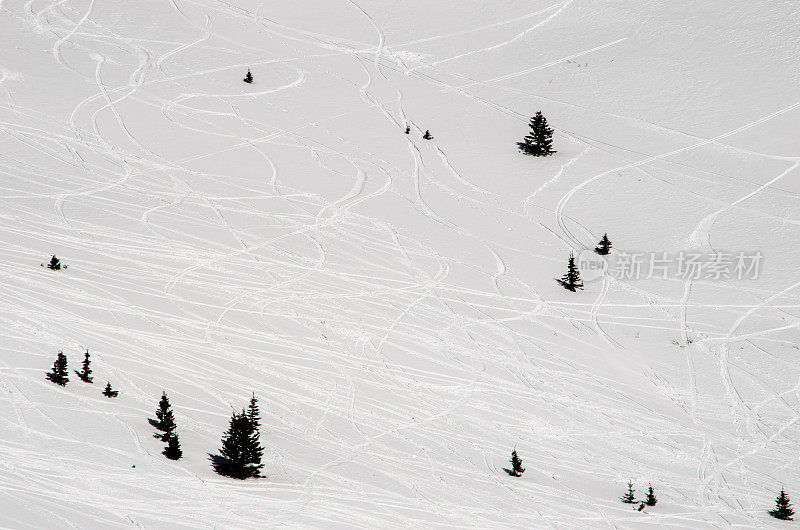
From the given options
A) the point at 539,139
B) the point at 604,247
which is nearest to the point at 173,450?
the point at 604,247

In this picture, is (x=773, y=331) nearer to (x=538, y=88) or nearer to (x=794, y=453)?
(x=794, y=453)

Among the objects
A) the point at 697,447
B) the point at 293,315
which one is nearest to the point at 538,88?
the point at 293,315

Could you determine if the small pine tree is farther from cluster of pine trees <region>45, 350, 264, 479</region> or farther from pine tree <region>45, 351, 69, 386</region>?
cluster of pine trees <region>45, 350, 264, 479</region>

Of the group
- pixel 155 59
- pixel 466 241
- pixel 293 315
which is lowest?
pixel 293 315

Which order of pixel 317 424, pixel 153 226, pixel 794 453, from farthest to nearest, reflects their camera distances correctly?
1. pixel 153 226
2. pixel 794 453
3. pixel 317 424

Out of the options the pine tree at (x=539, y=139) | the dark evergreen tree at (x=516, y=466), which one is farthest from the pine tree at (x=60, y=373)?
A: the pine tree at (x=539, y=139)

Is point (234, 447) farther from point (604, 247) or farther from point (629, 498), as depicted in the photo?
point (604, 247)

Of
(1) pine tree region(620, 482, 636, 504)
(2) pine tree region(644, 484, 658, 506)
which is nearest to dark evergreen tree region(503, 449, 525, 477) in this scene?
(1) pine tree region(620, 482, 636, 504)
